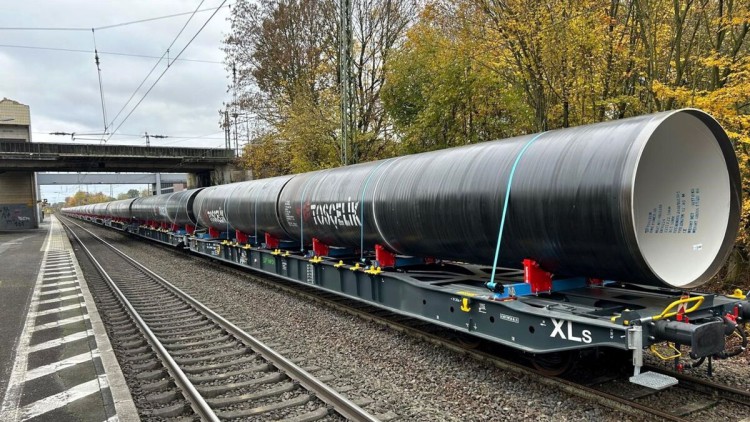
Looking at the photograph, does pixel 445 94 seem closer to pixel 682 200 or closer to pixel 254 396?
pixel 682 200

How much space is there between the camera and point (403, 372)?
6496mm

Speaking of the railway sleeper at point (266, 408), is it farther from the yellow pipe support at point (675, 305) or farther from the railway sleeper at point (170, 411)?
the yellow pipe support at point (675, 305)

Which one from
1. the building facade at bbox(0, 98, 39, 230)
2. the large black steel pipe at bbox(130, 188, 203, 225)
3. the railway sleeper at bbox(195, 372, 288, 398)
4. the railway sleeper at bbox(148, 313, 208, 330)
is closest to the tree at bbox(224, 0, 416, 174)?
the large black steel pipe at bbox(130, 188, 203, 225)

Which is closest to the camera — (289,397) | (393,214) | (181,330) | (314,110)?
(289,397)

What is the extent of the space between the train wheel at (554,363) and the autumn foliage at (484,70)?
4.96 m

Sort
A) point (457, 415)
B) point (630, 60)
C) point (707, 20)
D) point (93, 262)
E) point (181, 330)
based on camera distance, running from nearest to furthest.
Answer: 1. point (457, 415)
2. point (181, 330)
3. point (707, 20)
4. point (630, 60)
5. point (93, 262)

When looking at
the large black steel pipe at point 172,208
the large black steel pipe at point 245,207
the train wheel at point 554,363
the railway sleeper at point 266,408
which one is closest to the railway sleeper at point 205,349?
the railway sleeper at point 266,408

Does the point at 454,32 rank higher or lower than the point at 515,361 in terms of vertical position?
higher

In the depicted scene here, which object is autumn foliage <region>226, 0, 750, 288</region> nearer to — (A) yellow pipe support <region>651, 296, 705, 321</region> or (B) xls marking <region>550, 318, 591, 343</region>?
(A) yellow pipe support <region>651, 296, 705, 321</region>

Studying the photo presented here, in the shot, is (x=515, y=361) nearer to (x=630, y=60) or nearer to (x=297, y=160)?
(x=630, y=60)

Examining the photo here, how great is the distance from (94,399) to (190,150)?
44620 millimetres

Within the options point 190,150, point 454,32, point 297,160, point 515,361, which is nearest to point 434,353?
point 515,361

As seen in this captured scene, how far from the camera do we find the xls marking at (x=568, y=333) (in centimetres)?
479

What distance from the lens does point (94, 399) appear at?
17.5 feet
